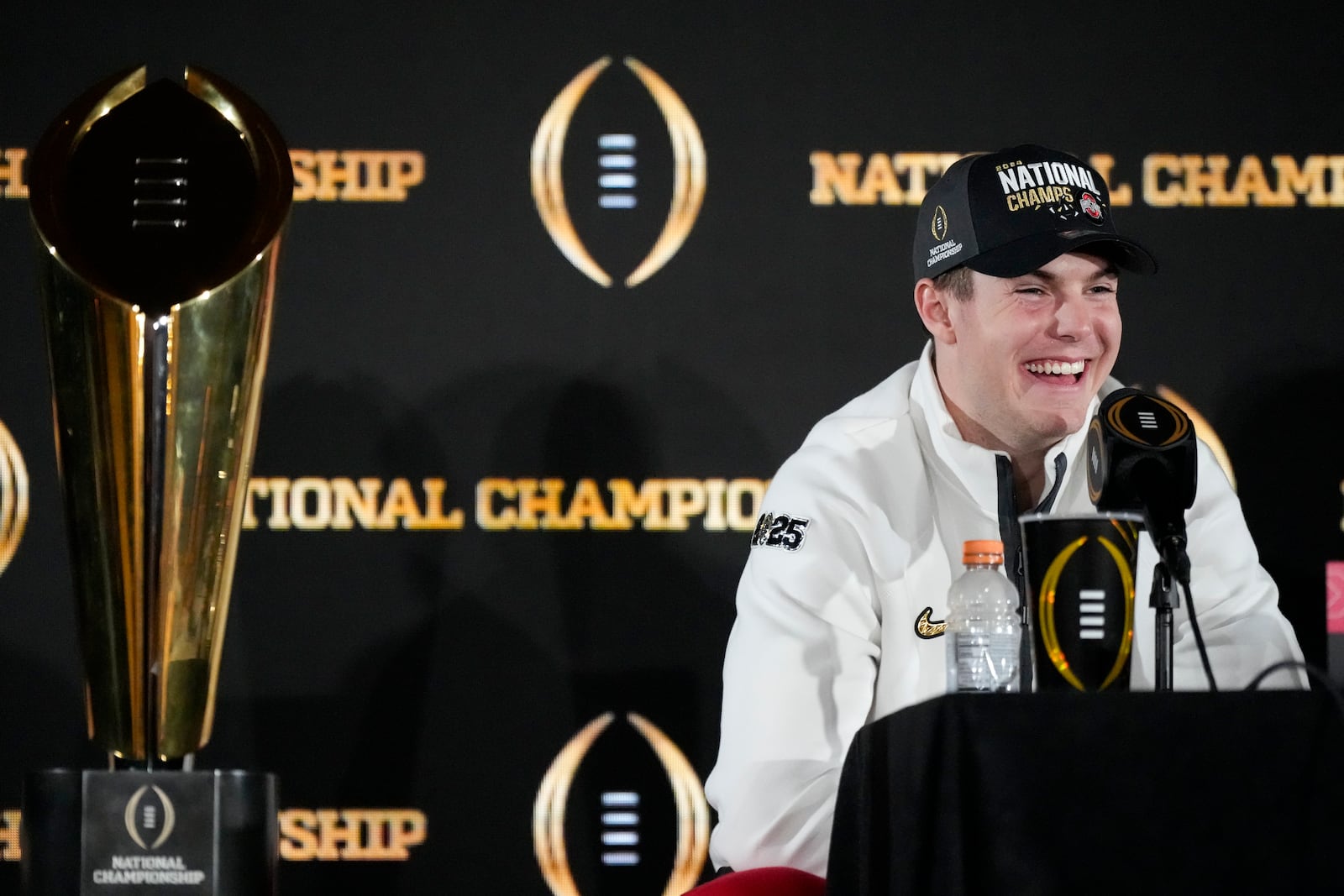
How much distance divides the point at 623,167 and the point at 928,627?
3.49ft

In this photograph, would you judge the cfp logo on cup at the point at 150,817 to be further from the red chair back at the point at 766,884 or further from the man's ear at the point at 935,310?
the man's ear at the point at 935,310

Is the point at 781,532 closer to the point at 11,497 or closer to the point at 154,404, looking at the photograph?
the point at 154,404

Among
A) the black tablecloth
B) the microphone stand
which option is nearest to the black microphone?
the microphone stand

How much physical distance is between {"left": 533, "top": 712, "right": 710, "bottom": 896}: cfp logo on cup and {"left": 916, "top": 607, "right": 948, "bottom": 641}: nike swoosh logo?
72 centimetres

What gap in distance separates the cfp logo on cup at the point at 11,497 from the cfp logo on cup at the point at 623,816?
100 cm

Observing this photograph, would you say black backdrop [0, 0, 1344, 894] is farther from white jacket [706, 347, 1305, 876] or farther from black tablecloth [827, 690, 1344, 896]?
black tablecloth [827, 690, 1344, 896]

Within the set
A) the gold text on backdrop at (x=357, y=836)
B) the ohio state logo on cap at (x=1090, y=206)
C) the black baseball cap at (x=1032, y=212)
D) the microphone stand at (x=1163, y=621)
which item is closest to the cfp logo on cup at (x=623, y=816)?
the gold text on backdrop at (x=357, y=836)

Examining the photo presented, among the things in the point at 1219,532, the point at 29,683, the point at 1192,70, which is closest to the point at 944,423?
the point at 1219,532

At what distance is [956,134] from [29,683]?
6.11ft

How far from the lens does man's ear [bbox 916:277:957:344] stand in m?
2.11

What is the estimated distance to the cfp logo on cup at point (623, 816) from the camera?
2.52 m

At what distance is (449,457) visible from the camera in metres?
2.56

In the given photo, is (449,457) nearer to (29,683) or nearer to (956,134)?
(29,683)

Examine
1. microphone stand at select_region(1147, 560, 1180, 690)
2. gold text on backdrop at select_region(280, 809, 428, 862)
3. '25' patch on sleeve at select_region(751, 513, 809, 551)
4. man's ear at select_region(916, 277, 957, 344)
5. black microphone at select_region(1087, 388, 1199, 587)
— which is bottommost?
gold text on backdrop at select_region(280, 809, 428, 862)
